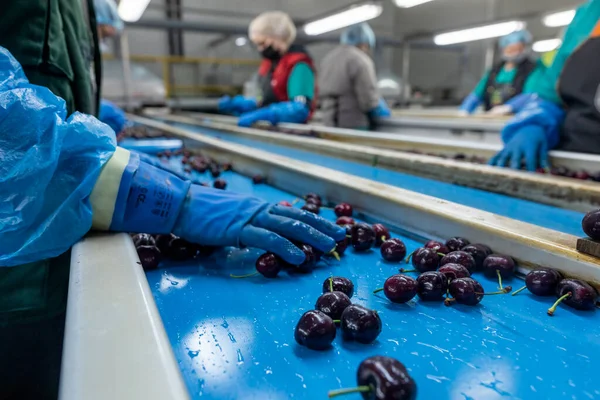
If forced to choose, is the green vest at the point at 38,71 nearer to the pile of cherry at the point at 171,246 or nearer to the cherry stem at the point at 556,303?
the pile of cherry at the point at 171,246

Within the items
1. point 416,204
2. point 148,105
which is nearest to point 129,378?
point 416,204

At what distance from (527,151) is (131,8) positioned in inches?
302

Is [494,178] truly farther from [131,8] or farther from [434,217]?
[131,8]

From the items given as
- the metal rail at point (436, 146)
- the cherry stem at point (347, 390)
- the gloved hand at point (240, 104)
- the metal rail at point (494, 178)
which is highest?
the gloved hand at point (240, 104)

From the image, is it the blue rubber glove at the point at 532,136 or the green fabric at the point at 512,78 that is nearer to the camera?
the blue rubber glove at the point at 532,136

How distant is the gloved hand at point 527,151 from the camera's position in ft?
8.32

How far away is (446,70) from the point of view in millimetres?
18547

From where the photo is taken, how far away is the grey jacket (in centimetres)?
549

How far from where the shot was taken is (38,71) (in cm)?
126

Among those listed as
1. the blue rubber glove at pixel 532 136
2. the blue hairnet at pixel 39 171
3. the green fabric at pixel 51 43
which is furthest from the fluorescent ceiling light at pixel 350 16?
the blue hairnet at pixel 39 171

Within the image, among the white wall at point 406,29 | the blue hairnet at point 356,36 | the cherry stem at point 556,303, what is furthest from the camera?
the white wall at point 406,29

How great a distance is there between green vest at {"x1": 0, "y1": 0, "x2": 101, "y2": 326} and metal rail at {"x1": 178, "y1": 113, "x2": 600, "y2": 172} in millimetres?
2549

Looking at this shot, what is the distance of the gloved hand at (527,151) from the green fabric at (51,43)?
2.30 metres

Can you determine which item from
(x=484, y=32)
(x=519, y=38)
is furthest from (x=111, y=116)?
(x=484, y=32)
